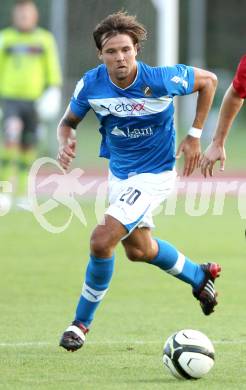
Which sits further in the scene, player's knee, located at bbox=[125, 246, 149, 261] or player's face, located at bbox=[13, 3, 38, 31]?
player's face, located at bbox=[13, 3, 38, 31]

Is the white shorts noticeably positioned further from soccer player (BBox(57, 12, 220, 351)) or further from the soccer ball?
the soccer ball

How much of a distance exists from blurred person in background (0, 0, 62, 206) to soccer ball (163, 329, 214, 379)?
9684 mm

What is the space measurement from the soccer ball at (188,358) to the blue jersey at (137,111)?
1600mm

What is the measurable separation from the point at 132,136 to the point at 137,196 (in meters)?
0.45

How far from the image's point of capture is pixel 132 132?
7281mm

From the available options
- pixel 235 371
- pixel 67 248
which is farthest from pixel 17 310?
pixel 67 248

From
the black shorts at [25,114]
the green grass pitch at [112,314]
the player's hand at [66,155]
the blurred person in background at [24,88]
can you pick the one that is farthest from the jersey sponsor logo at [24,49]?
the player's hand at [66,155]

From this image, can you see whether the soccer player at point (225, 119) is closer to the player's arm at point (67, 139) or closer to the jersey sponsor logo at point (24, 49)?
the player's arm at point (67, 139)

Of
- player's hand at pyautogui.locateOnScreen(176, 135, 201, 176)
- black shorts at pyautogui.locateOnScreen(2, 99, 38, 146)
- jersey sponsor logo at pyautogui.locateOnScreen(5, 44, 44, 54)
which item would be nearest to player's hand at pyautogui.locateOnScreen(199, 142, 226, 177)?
player's hand at pyautogui.locateOnScreen(176, 135, 201, 176)

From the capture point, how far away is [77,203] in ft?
51.9

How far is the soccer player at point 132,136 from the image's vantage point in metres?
6.98

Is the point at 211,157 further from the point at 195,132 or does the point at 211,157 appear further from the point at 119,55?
the point at 119,55

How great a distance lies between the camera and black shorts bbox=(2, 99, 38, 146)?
15.9 meters

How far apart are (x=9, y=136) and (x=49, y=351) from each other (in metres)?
9.01
